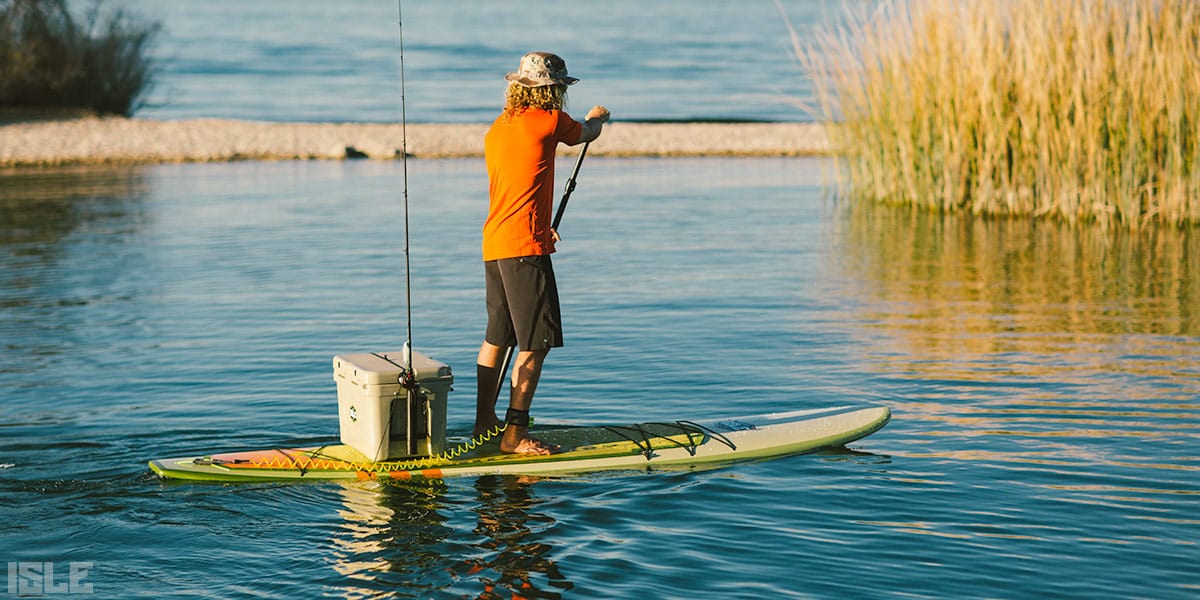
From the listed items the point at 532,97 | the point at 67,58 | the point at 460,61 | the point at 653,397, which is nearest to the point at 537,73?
the point at 532,97

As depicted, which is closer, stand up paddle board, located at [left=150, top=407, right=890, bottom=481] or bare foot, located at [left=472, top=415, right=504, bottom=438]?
stand up paddle board, located at [left=150, top=407, right=890, bottom=481]

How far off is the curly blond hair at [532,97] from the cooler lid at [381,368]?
1.26 m

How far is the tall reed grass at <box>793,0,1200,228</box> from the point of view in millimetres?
14234

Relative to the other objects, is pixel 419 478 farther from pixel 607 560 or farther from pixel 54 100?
pixel 54 100

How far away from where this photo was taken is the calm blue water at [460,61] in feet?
109

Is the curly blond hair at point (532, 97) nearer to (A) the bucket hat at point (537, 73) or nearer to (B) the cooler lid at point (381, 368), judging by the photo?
(A) the bucket hat at point (537, 73)

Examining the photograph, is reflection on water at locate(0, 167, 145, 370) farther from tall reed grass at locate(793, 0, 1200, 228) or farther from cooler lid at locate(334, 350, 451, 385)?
tall reed grass at locate(793, 0, 1200, 228)

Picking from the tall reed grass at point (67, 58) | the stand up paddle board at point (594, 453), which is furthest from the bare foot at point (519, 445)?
the tall reed grass at point (67, 58)

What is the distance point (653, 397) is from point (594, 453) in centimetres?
166

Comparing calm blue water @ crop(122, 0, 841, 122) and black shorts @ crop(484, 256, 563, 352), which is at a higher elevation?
calm blue water @ crop(122, 0, 841, 122)

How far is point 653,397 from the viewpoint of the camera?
891 cm

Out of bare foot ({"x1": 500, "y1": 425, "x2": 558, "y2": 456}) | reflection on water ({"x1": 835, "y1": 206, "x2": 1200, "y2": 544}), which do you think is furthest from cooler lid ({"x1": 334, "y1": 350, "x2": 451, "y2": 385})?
reflection on water ({"x1": 835, "y1": 206, "x2": 1200, "y2": 544})

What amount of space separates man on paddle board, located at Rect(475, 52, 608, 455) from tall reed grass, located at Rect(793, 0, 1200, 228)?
8983 millimetres

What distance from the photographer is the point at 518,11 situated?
257 feet
